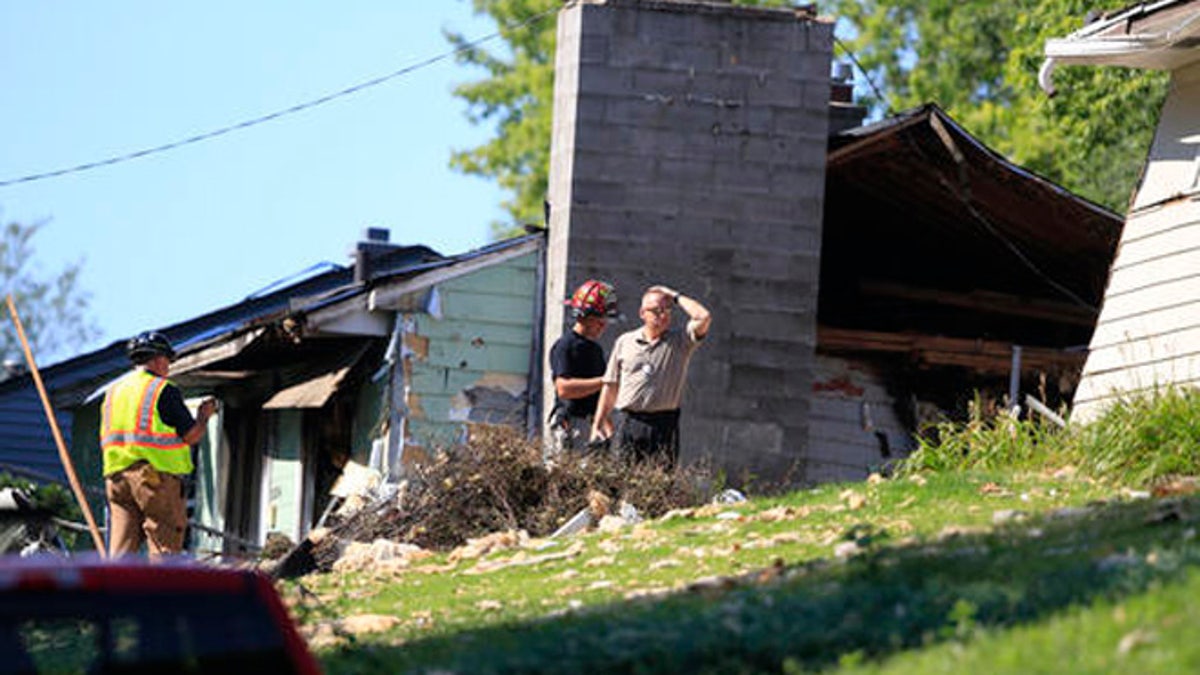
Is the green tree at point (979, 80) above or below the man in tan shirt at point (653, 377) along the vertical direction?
above

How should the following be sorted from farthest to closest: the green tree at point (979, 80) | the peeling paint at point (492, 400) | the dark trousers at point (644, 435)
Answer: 1. the green tree at point (979, 80)
2. the peeling paint at point (492, 400)
3. the dark trousers at point (644, 435)

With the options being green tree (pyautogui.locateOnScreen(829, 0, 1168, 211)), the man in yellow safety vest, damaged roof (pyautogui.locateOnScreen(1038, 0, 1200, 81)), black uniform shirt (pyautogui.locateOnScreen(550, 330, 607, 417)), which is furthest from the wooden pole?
green tree (pyautogui.locateOnScreen(829, 0, 1168, 211))

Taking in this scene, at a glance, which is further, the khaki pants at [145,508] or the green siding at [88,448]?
the green siding at [88,448]

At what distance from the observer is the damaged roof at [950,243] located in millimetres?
17984

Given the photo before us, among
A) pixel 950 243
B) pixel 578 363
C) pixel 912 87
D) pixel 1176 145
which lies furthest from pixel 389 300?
pixel 912 87

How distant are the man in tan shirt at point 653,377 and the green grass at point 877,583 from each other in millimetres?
1207

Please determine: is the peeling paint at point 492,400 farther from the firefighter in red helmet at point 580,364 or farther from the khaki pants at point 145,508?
the khaki pants at point 145,508

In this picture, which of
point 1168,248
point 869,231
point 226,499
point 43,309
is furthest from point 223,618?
point 43,309

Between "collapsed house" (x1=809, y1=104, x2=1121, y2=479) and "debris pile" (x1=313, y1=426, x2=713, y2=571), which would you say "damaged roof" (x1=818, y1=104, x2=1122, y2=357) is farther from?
"debris pile" (x1=313, y1=426, x2=713, y2=571)

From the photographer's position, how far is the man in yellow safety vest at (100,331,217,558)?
13.1 metres

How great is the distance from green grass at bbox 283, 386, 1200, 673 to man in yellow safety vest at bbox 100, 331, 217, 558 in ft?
5.03

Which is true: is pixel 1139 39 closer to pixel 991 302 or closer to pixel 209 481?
pixel 991 302

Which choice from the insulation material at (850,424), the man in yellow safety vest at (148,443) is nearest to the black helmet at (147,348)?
the man in yellow safety vest at (148,443)

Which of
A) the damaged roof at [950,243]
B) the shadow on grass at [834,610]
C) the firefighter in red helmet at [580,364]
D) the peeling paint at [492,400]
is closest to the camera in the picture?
the shadow on grass at [834,610]
